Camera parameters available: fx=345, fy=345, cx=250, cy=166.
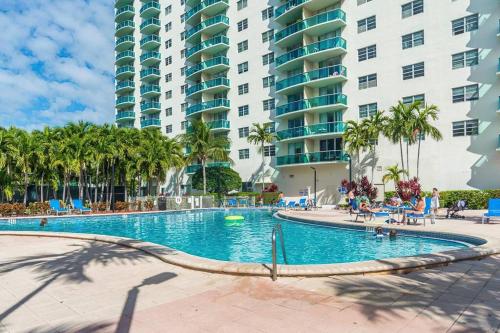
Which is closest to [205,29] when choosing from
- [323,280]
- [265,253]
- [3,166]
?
[3,166]

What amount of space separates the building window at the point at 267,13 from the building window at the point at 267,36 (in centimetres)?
181

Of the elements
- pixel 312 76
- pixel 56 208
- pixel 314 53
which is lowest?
pixel 56 208

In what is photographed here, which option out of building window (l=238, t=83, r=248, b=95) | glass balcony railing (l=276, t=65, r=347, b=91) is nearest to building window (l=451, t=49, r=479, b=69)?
glass balcony railing (l=276, t=65, r=347, b=91)

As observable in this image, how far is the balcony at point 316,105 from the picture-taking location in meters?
34.7

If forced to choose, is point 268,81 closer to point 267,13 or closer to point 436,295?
point 267,13

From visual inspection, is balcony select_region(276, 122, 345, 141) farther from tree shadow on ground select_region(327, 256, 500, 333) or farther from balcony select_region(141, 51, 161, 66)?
balcony select_region(141, 51, 161, 66)

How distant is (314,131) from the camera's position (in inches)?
1423

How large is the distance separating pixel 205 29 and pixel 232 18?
399 cm

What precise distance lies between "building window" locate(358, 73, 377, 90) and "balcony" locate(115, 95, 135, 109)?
4059cm

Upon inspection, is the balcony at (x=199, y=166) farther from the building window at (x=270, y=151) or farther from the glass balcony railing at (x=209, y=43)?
the glass balcony railing at (x=209, y=43)

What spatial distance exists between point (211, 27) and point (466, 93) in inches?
1269

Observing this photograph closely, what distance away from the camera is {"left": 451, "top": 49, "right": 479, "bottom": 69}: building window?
27.9 metres

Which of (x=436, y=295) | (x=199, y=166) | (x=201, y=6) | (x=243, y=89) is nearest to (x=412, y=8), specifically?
(x=243, y=89)

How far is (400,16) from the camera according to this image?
1257 inches
